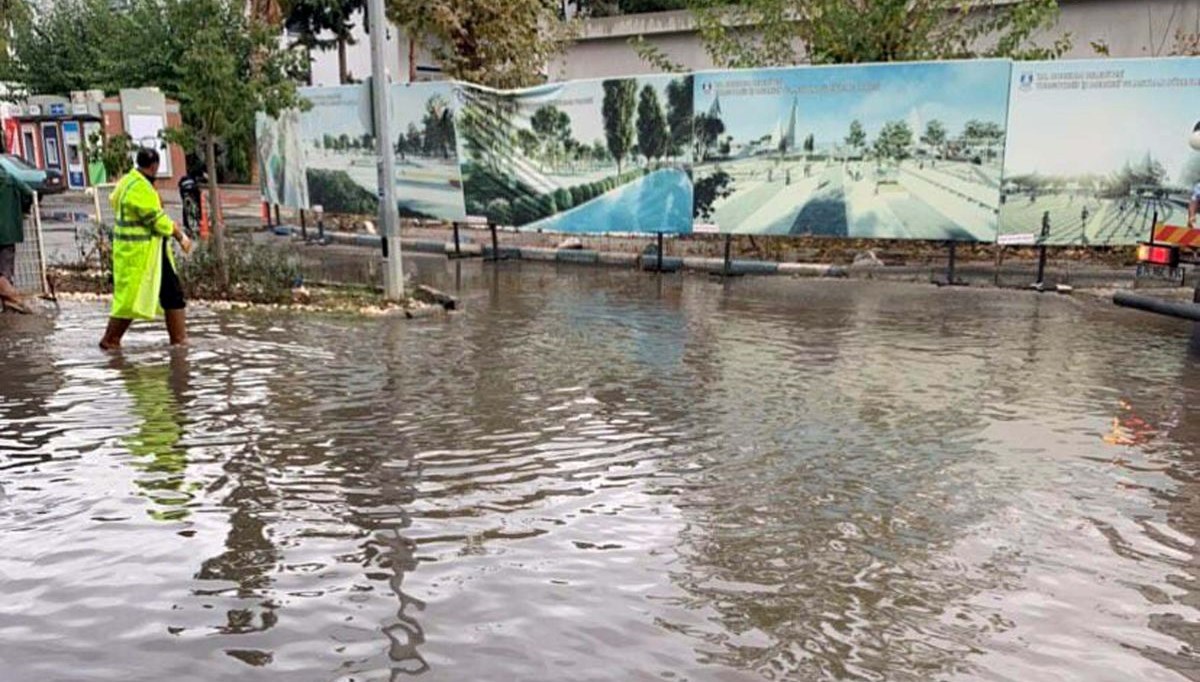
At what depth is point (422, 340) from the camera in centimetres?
962

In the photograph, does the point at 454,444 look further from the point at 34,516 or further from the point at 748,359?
the point at 748,359

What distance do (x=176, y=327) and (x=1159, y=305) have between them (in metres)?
10.5

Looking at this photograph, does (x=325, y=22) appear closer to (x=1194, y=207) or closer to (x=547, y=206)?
(x=547, y=206)

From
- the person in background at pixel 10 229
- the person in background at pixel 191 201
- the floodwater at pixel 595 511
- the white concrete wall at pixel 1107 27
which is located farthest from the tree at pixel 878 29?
the person in background at pixel 10 229

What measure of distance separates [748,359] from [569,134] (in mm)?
8069

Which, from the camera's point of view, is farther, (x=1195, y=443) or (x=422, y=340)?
(x=422, y=340)

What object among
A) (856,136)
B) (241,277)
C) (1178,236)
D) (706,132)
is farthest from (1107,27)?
(241,277)

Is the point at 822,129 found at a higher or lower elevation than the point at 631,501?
higher

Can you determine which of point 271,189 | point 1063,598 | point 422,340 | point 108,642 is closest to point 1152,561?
point 1063,598

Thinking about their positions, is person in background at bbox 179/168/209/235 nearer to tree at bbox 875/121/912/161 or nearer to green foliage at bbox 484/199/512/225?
green foliage at bbox 484/199/512/225

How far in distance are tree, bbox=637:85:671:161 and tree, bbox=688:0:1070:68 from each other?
342cm

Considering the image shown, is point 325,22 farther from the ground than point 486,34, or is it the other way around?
point 325,22

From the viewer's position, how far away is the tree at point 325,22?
35.0m

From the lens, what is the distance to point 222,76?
1111 centimetres
